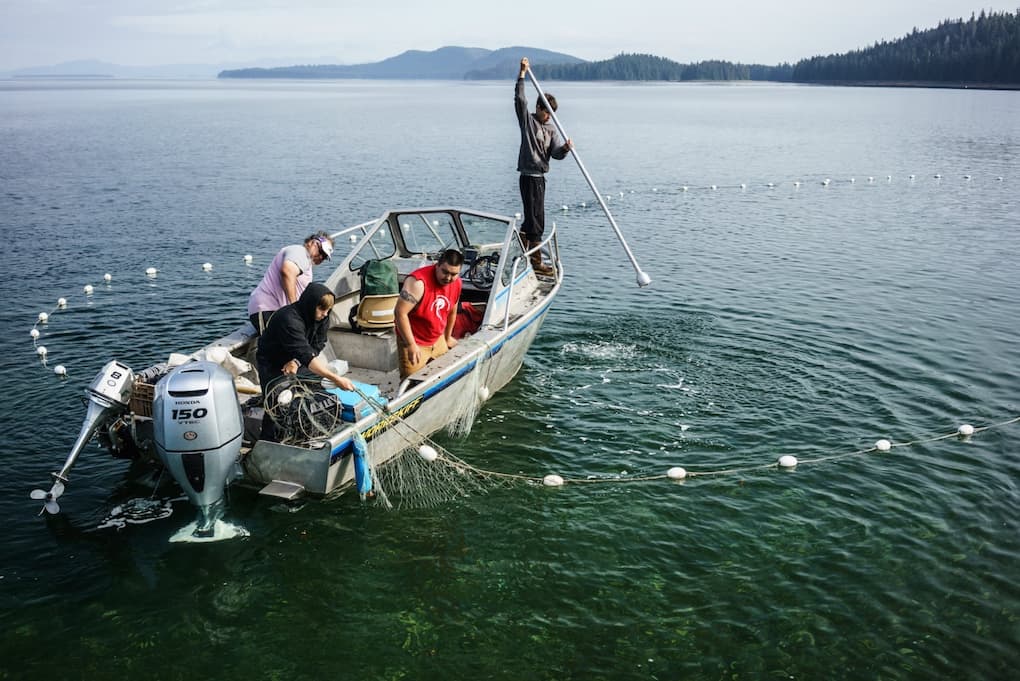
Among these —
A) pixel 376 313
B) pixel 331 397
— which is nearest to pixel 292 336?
pixel 331 397

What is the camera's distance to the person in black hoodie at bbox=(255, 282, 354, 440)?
7961 mm

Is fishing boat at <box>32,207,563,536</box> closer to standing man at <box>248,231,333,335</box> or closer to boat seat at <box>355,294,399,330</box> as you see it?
boat seat at <box>355,294,399,330</box>

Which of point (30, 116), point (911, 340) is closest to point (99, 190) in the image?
point (911, 340)

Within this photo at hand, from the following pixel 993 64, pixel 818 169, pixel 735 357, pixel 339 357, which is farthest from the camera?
pixel 993 64

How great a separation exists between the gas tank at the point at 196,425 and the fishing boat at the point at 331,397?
0.03 feet

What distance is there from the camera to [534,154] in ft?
43.0

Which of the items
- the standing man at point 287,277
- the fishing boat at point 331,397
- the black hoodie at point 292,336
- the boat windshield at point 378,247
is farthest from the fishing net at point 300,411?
the boat windshield at point 378,247

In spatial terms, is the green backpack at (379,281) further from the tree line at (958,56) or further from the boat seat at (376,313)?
the tree line at (958,56)

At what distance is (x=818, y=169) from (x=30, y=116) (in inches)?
3065

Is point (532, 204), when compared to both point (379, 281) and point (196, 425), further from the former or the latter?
point (196, 425)

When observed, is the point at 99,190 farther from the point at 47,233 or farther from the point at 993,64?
the point at 993,64

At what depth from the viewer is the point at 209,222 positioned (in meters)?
25.4

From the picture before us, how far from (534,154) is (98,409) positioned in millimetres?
7767

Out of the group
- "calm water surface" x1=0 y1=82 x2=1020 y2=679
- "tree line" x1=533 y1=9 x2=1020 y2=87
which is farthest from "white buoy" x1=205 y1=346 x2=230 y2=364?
"tree line" x1=533 y1=9 x2=1020 y2=87
